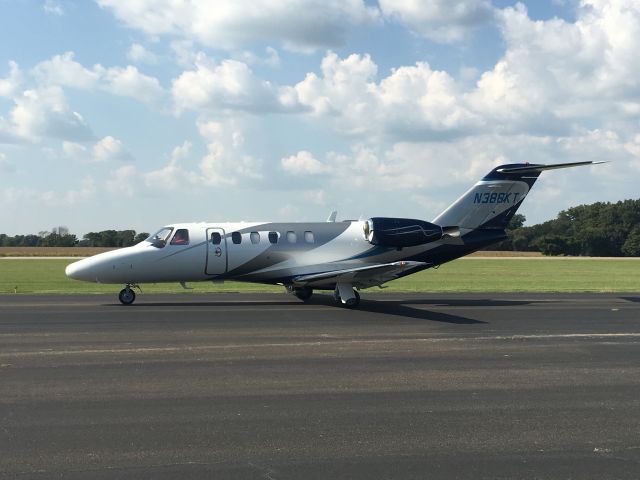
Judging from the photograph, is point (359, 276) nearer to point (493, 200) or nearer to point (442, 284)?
point (493, 200)

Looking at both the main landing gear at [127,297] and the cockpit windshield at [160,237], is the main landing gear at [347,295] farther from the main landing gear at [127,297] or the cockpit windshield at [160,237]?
the main landing gear at [127,297]

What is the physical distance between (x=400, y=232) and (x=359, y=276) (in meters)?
2.92

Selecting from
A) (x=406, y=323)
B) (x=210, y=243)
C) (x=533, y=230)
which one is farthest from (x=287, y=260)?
(x=533, y=230)

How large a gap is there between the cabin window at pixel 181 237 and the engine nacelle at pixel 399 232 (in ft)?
19.7

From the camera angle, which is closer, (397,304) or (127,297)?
(127,297)

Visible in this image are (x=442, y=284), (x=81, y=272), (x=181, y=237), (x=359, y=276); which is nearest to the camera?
(x=359, y=276)

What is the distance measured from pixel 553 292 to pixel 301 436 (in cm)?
2353

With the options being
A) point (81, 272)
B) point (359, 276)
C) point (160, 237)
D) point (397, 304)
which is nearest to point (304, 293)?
point (359, 276)

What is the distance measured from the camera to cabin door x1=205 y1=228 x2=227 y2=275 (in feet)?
A: 72.2

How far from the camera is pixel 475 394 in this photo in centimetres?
886

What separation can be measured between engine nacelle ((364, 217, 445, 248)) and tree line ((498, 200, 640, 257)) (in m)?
77.4

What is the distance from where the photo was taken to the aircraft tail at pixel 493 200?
2438 centimetres

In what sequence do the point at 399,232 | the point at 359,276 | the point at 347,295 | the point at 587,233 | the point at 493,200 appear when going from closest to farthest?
the point at 359,276, the point at 347,295, the point at 399,232, the point at 493,200, the point at 587,233

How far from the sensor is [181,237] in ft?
72.0
